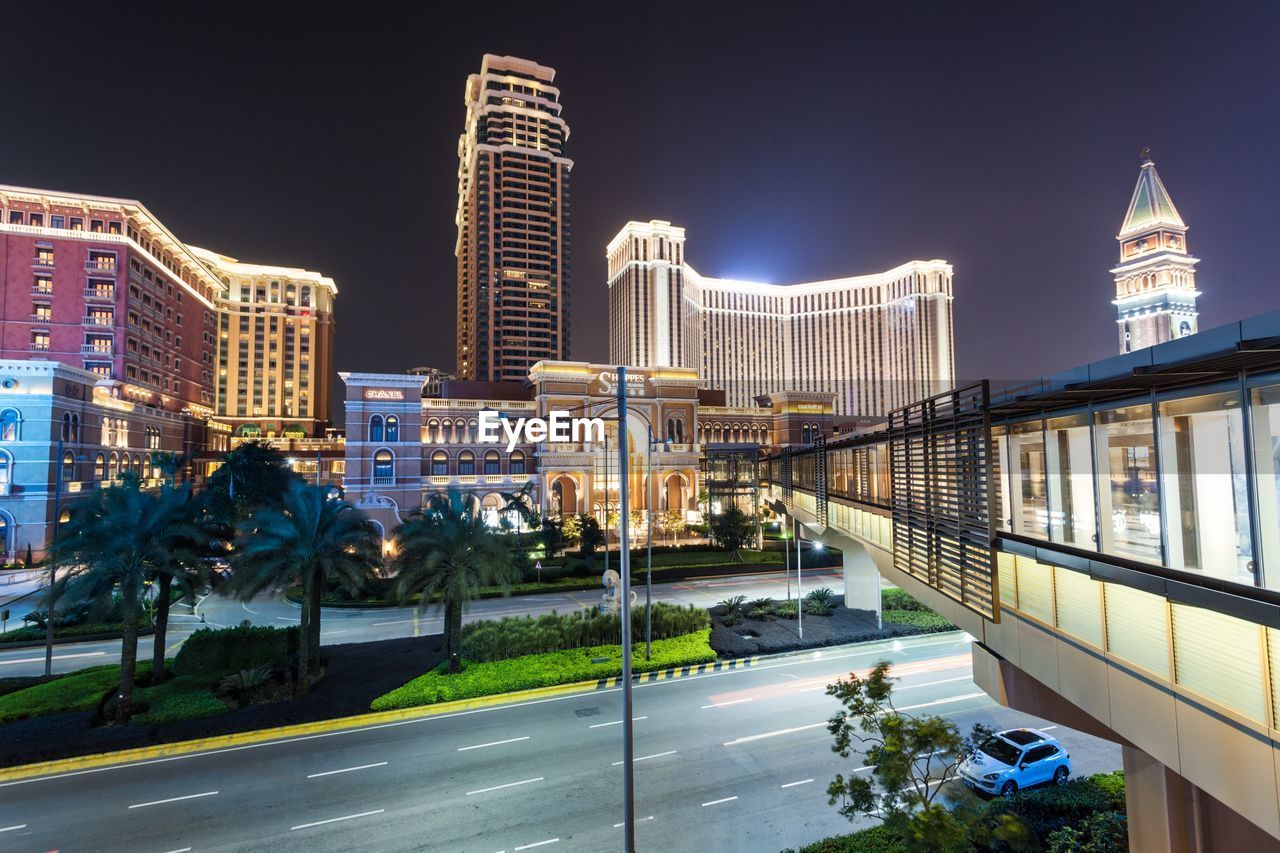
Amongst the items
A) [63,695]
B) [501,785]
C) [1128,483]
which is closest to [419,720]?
[501,785]

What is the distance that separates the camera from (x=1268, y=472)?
6.03m

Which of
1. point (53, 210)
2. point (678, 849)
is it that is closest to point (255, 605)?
point (678, 849)

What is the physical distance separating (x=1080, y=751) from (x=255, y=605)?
4125cm

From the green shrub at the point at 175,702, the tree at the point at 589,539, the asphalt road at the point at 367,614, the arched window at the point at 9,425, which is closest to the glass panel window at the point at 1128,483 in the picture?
the green shrub at the point at 175,702

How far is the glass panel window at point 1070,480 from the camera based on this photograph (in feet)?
29.5

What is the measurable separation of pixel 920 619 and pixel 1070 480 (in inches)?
965

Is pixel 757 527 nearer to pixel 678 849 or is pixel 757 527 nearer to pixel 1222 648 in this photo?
pixel 678 849

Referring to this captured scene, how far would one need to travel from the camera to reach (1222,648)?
659 centimetres

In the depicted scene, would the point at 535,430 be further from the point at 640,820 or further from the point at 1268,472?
the point at 1268,472

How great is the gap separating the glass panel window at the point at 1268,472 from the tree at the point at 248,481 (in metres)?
49.5

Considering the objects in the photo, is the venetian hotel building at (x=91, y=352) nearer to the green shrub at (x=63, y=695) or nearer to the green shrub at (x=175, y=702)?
the green shrub at (x=63, y=695)

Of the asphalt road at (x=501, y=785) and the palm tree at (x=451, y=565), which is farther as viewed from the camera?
the palm tree at (x=451, y=565)

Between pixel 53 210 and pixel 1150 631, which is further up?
pixel 53 210

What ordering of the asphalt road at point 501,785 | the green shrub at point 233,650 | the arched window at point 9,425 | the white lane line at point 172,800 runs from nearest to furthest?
the asphalt road at point 501,785 → the white lane line at point 172,800 → the green shrub at point 233,650 → the arched window at point 9,425
